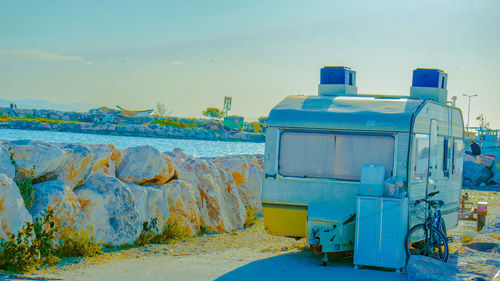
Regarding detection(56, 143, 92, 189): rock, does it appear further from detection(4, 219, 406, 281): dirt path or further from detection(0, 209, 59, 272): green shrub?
detection(4, 219, 406, 281): dirt path

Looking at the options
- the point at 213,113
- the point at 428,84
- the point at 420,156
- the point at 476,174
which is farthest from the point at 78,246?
the point at 213,113

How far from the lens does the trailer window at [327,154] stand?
10.2 meters

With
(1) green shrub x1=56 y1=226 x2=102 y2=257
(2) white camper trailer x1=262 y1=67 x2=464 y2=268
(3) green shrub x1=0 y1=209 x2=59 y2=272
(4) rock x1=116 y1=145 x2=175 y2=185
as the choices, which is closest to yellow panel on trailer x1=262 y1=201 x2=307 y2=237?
(2) white camper trailer x1=262 y1=67 x2=464 y2=268

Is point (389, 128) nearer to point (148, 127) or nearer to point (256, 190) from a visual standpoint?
point (256, 190)

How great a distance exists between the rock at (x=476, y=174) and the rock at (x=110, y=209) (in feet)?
84.0

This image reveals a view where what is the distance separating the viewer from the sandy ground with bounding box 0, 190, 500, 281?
870cm

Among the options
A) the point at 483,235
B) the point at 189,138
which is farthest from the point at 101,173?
the point at 189,138

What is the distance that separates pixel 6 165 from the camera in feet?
30.4

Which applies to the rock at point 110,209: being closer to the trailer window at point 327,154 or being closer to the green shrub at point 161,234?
the green shrub at point 161,234

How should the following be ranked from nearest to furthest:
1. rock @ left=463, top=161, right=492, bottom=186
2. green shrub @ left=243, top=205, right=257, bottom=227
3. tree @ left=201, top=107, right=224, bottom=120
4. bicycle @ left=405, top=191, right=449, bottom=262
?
bicycle @ left=405, top=191, right=449, bottom=262, green shrub @ left=243, top=205, right=257, bottom=227, rock @ left=463, top=161, right=492, bottom=186, tree @ left=201, top=107, right=224, bottom=120

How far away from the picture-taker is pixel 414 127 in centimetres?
999

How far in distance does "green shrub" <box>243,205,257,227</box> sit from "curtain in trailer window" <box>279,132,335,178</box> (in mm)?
4730

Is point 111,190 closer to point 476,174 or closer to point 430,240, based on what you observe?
point 430,240

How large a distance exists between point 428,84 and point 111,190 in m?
6.19
